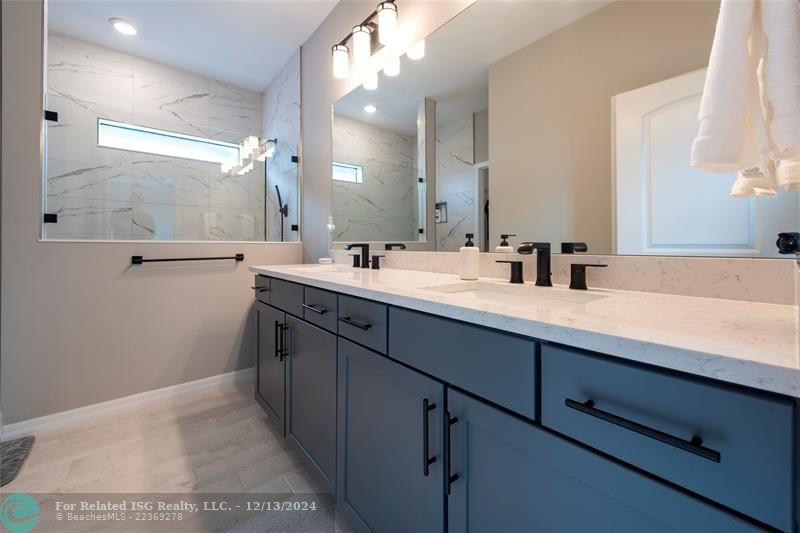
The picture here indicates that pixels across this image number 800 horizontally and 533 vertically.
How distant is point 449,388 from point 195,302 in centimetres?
232

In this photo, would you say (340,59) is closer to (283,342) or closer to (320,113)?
(320,113)

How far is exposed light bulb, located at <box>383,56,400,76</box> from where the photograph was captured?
1860 millimetres

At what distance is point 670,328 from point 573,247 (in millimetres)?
607

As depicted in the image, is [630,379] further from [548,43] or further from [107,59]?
[107,59]

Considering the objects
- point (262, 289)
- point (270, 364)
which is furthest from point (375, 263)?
point (270, 364)

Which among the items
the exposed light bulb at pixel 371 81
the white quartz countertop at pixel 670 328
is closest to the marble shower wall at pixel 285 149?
the exposed light bulb at pixel 371 81

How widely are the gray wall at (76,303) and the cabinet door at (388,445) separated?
71.2 inches

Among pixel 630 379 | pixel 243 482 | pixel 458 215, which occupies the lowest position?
pixel 243 482

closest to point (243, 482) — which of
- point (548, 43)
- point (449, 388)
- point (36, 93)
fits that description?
point (449, 388)

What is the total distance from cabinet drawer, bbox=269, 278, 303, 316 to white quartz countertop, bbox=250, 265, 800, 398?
2.00 feet

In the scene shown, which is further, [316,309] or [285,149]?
[285,149]

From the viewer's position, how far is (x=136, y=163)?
2617mm

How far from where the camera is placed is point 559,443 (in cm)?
58

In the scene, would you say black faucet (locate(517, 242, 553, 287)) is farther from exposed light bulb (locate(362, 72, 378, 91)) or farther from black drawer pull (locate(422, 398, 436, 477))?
exposed light bulb (locate(362, 72, 378, 91))
